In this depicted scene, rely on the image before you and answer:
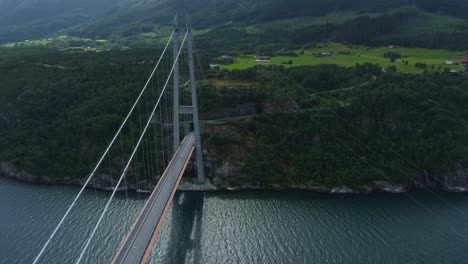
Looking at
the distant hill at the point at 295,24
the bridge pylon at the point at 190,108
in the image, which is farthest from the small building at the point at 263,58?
the bridge pylon at the point at 190,108

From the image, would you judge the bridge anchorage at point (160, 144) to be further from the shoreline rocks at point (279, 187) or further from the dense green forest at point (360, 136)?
the dense green forest at point (360, 136)

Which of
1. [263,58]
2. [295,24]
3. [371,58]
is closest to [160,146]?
[263,58]

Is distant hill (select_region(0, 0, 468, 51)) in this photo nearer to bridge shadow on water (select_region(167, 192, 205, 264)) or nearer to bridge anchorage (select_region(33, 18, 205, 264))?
bridge anchorage (select_region(33, 18, 205, 264))

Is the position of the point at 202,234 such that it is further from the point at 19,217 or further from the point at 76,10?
the point at 76,10

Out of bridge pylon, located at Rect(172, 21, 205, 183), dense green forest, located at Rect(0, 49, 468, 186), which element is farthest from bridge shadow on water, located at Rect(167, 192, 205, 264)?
dense green forest, located at Rect(0, 49, 468, 186)

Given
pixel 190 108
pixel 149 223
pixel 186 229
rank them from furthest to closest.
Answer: pixel 190 108 < pixel 186 229 < pixel 149 223

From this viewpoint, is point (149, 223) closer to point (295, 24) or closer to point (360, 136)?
point (360, 136)
